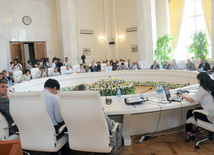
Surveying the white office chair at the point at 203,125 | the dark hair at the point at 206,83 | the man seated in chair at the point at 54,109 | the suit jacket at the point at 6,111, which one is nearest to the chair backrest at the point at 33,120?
the man seated in chair at the point at 54,109

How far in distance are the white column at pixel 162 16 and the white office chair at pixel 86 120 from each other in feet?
41.1

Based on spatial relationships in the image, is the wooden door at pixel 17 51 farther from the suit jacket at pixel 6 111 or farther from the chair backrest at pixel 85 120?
the chair backrest at pixel 85 120

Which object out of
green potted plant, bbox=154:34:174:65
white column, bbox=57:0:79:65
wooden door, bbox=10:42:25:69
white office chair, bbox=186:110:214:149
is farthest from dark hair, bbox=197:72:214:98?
wooden door, bbox=10:42:25:69

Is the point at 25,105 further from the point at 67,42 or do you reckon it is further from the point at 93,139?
the point at 67,42

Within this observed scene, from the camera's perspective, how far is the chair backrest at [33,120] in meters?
2.47

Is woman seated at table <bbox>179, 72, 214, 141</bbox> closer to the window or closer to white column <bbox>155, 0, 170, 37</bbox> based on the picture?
the window

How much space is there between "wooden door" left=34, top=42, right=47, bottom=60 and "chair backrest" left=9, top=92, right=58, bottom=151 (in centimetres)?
1139

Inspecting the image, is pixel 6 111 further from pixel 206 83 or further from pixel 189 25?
pixel 189 25

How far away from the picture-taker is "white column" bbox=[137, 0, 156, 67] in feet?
42.8

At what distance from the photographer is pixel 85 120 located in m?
2.38

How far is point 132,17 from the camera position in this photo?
1467 centimetres

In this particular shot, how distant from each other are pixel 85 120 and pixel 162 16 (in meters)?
12.9

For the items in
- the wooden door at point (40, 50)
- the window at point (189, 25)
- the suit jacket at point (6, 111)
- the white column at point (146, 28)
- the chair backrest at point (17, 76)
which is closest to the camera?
the suit jacket at point (6, 111)

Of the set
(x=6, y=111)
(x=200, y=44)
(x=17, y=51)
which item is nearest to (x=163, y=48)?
(x=200, y=44)
